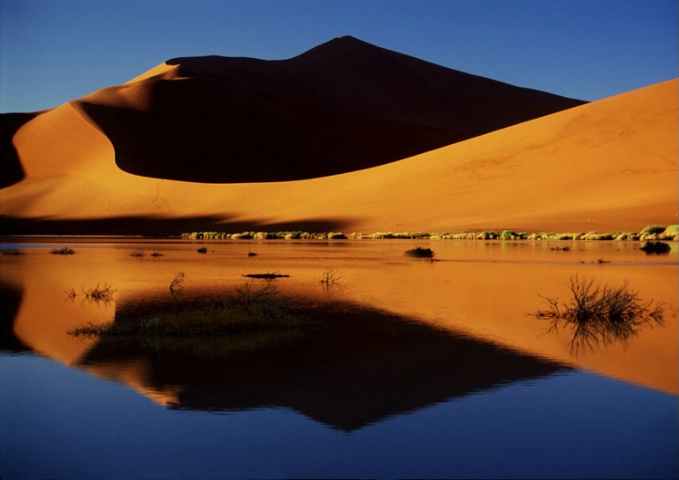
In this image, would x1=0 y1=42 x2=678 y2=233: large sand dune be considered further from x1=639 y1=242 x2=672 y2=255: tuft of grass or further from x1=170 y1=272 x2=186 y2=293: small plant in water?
x1=170 y1=272 x2=186 y2=293: small plant in water

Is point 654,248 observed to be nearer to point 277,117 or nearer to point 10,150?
point 10,150

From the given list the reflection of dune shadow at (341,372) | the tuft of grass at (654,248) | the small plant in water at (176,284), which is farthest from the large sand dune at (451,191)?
the reflection of dune shadow at (341,372)

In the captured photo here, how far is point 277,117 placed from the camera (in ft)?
297

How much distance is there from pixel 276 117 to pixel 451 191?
42.2 metres

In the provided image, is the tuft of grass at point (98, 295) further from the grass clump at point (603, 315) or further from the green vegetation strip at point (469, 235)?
the green vegetation strip at point (469, 235)

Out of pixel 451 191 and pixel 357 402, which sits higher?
pixel 451 191

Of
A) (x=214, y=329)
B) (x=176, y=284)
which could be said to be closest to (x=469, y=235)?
(x=176, y=284)

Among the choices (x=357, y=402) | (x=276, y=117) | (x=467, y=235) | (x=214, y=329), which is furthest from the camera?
(x=276, y=117)

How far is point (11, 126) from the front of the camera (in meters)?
85.6

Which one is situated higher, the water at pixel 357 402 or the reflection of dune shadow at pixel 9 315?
the water at pixel 357 402

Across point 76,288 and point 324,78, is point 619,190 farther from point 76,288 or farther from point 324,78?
point 324,78

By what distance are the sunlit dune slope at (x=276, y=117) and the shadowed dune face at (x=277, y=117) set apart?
0.14m

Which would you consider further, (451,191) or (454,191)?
(451,191)

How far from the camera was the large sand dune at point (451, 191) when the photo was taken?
44.9 meters
